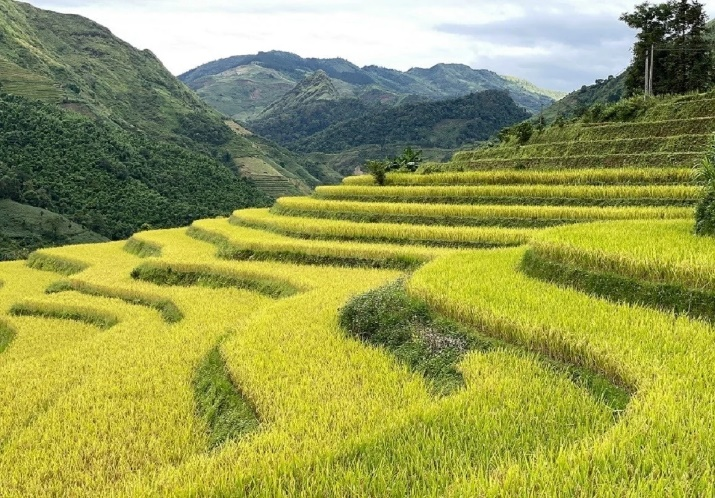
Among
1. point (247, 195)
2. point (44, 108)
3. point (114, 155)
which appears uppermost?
point (44, 108)

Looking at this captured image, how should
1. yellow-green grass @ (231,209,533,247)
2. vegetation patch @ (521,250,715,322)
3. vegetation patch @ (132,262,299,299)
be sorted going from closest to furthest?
vegetation patch @ (521,250,715,322)
vegetation patch @ (132,262,299,299)
yellow-green grass @ (231,209,533,247)

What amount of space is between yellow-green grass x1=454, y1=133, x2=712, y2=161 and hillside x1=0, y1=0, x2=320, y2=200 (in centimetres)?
7059

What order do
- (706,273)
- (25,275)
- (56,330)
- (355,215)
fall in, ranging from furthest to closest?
(25,275) < (355,215) < (56,330) < (706,273)

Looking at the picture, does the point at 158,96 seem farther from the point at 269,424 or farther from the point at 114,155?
the point at 269,424

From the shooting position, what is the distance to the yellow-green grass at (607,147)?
1900cm

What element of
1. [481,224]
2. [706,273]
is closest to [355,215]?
[481,224]

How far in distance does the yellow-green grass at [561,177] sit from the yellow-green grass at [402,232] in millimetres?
3998

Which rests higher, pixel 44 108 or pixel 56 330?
pixel 44 108

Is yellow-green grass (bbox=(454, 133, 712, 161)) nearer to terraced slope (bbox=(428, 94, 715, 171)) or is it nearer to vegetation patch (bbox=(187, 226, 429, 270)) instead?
terraced slope (bbox=(428, 94, 715, 171))

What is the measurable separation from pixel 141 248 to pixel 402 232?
473 inches

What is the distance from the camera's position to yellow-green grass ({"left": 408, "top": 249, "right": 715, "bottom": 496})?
10.4 feet

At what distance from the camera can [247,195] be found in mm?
84938

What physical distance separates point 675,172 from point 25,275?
22.3 m

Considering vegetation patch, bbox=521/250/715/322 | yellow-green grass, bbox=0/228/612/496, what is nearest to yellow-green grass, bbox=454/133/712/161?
vegetation patch, bbox=521/250/715/322
